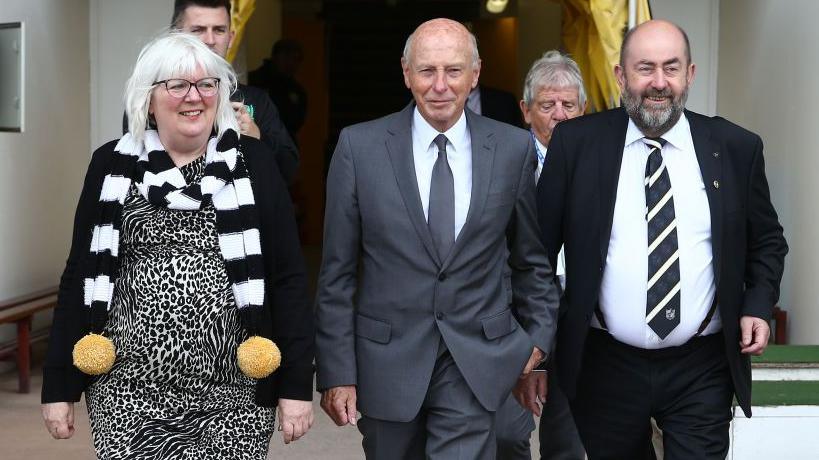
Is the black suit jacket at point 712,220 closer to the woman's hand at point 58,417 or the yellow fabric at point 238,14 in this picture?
the woman's hand at point 58,417

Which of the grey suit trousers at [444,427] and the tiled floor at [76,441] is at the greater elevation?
the grey suit trousers at [444,427]

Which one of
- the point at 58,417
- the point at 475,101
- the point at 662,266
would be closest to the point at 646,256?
the point at 662,266

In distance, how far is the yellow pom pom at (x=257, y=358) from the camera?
3303mm

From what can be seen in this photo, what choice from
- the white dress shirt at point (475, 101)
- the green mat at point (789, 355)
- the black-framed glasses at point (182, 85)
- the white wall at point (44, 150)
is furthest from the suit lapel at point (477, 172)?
the white wall at point (44, 150)

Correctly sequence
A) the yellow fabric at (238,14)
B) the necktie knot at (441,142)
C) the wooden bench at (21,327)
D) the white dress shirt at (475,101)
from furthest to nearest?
1. the wooden bench at (21,327)
2. the yellow fabric at (238,14)
3. the white dress shirt at (475,101)
4. the necktie knot at (441,142)

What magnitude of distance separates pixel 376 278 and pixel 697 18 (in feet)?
17.4

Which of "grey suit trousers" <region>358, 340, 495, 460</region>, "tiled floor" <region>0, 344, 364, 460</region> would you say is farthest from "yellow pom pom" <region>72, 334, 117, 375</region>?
"tiled floor" <region>0, 344, 364, 460</region>

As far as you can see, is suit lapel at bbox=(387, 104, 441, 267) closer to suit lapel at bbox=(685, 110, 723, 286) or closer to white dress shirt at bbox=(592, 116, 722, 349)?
white dress shirt at bbox=(592, 116, 722, 349)

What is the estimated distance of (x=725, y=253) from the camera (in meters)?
3.61

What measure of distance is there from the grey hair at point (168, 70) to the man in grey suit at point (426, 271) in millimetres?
394

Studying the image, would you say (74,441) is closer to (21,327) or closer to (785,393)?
(21,327)

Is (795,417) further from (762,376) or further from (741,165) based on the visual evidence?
(741,165)

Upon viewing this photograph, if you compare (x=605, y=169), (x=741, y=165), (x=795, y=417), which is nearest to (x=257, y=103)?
(x=605, y=169)

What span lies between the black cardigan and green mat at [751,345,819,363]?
2324 mm
